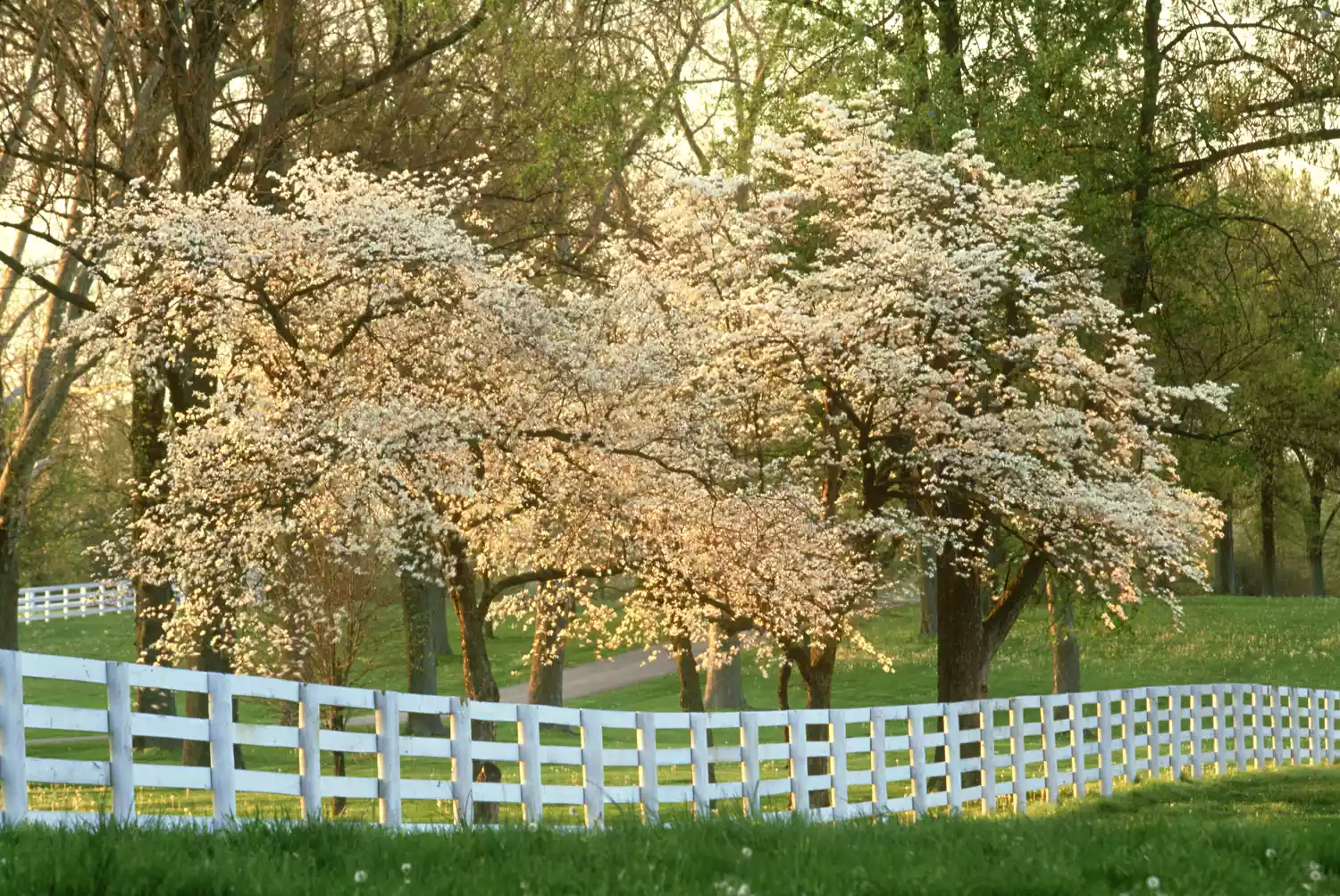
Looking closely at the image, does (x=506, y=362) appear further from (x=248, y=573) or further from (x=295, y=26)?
(x=295, y=26)

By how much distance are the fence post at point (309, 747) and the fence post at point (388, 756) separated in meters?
0.57

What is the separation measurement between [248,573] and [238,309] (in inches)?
114

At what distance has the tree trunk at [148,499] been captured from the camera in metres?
20.4

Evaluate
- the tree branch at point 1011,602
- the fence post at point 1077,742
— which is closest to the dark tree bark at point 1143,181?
the tree branch at point 1011,602

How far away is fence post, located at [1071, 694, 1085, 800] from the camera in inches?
792

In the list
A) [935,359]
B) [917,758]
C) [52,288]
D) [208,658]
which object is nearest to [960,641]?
[935,359]

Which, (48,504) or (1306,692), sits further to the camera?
(48,504)

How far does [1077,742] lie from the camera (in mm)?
20453

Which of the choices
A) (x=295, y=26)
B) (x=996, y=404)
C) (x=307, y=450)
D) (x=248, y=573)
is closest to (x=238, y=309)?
(x=307, y=450)

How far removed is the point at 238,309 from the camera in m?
17.9

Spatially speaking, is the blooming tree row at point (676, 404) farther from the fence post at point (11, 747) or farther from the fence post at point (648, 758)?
the fence post at point (11, 747)

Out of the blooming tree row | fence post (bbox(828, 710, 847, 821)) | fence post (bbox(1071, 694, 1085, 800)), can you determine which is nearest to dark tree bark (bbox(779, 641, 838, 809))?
the blooming tree row

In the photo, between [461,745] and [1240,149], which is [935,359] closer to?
[1240,149]

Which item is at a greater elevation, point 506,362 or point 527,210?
point 527,210
